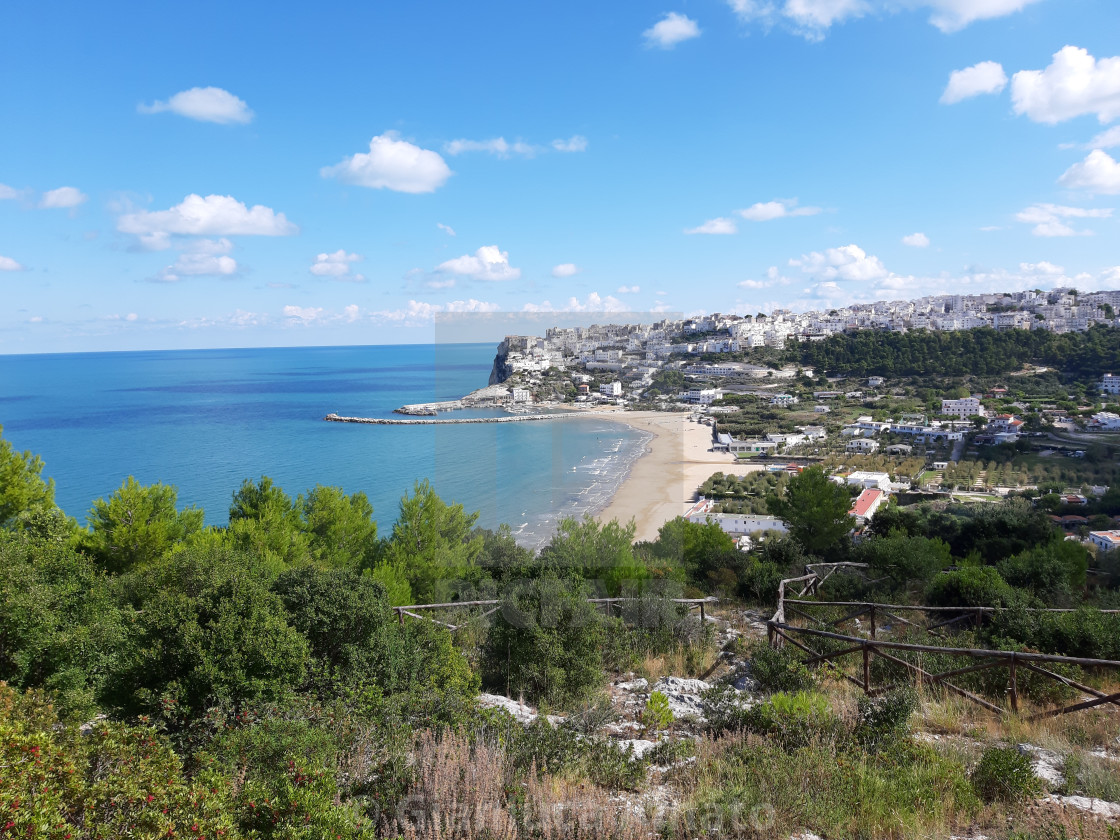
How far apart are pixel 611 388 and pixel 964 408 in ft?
97.5

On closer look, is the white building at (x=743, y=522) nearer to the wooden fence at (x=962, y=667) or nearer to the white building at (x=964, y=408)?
the wooden fence at (x=962, y=667)

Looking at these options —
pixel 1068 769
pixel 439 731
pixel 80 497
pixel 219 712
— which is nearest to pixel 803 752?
pixel 1068 769

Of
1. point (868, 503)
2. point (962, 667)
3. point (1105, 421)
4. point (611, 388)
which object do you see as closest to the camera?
point (962, 667)

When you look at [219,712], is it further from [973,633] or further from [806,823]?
[973,633]

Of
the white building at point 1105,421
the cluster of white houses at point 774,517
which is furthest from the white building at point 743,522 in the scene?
the white building at point 1105,421

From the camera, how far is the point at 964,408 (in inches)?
1230

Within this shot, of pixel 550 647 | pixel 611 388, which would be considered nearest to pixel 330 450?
pixel 611 388

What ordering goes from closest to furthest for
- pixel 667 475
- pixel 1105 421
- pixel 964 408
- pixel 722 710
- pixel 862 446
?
pixel 722 710 < pixel 1105 421 < pixel 667 475 < pixel 862 446 < pixel 964 408

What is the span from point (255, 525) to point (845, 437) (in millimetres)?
27299

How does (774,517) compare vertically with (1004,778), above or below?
below

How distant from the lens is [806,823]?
2.51 metres

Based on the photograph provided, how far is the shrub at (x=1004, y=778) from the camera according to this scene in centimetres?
270

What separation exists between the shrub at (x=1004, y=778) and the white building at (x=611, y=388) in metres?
7.17

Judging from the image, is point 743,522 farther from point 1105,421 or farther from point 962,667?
point 1105,421
